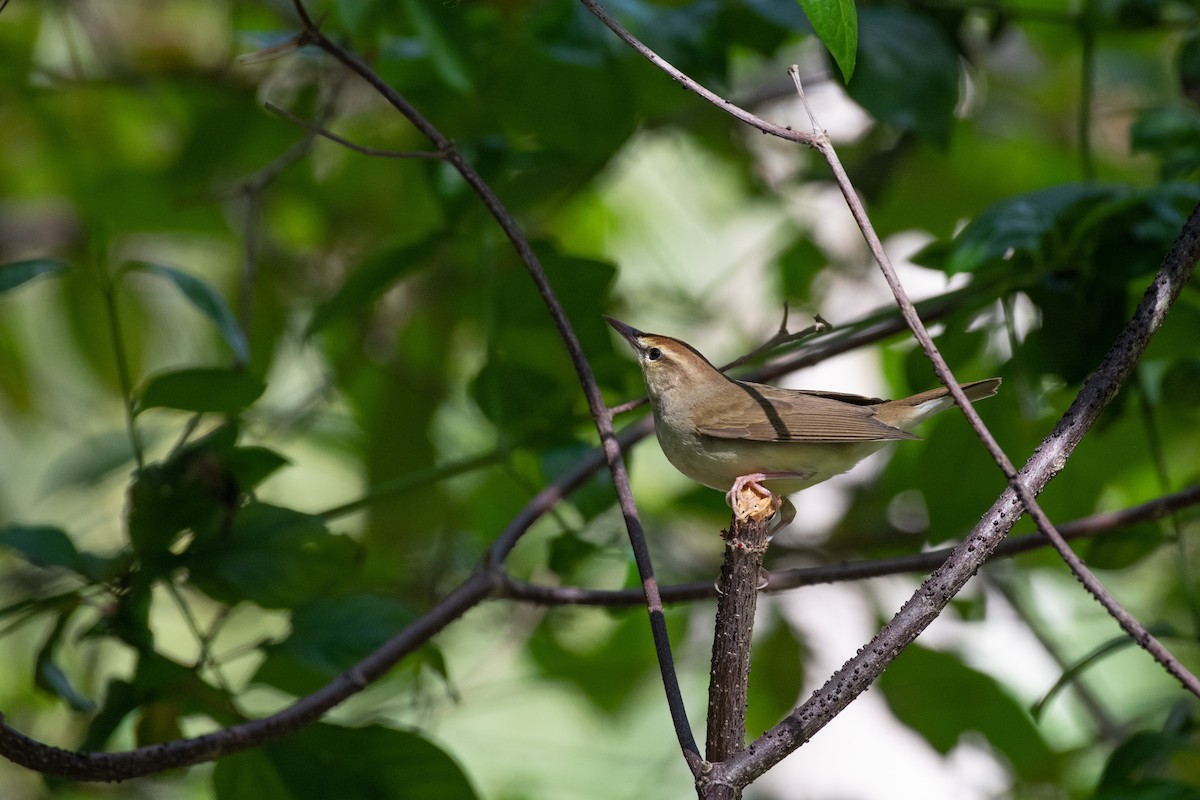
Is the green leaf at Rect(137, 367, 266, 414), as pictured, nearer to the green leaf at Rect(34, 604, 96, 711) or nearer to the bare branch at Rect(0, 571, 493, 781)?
the green leaf at Rect(34, 604, 96, 711)

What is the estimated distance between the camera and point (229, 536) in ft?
7.36

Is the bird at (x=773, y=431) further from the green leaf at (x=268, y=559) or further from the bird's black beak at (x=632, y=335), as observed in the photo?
the green leaf at (x=268, y=559)

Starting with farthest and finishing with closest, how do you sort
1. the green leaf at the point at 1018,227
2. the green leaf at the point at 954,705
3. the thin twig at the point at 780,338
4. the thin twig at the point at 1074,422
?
the green leaf at the point at 954,705 → the green leaf at the point at 1018,227 → the thin twig at the point at 780,338 → the thin twig at the point at 1074,422

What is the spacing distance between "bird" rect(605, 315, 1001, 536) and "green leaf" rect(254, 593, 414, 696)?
0.74 metres

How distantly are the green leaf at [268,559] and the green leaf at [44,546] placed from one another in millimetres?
212

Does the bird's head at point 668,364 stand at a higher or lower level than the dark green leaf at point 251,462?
lower

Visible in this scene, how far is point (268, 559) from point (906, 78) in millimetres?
1776

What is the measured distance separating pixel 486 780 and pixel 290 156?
260 cm

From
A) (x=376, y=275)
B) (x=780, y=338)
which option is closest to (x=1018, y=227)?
(x=780, y=338)

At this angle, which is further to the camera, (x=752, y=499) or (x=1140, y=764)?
(x=752, y=499)

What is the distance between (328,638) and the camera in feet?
7.27

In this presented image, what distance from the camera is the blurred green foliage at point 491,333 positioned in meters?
2.22

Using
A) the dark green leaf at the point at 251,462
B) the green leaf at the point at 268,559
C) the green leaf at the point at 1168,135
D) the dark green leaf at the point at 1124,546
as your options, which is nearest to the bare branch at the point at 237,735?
the green leaf at the point at 268,559

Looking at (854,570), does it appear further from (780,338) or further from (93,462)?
(93,462)
